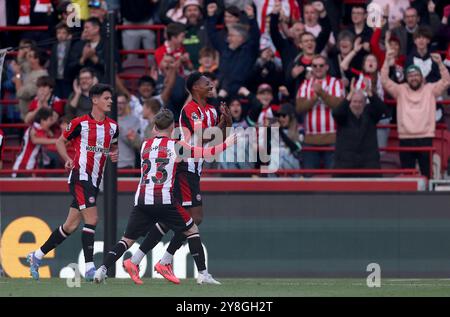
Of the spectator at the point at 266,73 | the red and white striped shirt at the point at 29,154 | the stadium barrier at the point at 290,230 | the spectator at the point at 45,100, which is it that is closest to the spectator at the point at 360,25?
the spectator at the point at 266,73

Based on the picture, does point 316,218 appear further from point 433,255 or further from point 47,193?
point 47,193

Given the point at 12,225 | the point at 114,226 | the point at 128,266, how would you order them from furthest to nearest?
the point at 12,225
the point at 114,226
the point at 128,266

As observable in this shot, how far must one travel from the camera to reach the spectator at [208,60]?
70.8 ft

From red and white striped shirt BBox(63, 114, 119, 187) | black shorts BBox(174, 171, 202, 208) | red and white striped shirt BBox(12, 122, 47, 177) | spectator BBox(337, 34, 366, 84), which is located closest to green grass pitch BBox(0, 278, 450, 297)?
black shorts BBox(174, 171, 202, 208)

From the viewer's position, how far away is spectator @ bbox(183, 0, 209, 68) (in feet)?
73.1

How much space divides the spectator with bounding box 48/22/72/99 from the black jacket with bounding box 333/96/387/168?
465 cm

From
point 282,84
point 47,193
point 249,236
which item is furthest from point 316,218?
point 47,193

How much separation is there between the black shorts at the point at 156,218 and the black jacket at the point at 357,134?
216 inches

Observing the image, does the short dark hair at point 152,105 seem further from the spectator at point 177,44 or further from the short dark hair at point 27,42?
the short dark hair at point 27,42

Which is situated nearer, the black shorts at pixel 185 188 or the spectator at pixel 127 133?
the black shorts at pixel 185 188

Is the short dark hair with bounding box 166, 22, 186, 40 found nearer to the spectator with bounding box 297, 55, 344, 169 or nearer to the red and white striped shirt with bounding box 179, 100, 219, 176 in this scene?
the spectator with bounding box 297, 55, 344, 169

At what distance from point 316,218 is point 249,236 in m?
1.02

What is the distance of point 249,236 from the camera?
20.6m

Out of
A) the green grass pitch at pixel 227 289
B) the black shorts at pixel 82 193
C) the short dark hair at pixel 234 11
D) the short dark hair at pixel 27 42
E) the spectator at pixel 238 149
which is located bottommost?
the green grass pitch at pixel 227 289
